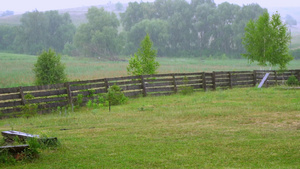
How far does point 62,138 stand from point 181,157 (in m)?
3.37

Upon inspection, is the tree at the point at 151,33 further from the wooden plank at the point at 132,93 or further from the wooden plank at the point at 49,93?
the wooden plank at the point at 49,93

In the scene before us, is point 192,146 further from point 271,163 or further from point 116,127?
point 116,127

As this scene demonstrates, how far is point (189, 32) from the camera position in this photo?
10775 cm

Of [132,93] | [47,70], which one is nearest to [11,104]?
[132,93]

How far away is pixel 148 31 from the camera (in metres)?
97.2

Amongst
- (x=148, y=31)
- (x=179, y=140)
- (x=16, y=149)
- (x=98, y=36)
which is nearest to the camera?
(x=16, y=149)

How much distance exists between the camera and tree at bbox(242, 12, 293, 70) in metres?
30.5

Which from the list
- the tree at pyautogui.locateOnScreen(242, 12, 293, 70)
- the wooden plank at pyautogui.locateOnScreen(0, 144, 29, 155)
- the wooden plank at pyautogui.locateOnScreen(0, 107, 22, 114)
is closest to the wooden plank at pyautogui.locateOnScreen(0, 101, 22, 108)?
the wooden plank at pyautogui.locateOnScreen(0, 107, 22, 114)

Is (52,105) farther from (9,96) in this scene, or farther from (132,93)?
(132,93)

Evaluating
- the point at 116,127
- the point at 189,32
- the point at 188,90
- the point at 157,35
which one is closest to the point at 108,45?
the point at 157,35

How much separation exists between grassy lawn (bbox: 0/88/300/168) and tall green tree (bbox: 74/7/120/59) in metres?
78.5

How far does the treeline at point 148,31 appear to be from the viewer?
9469 cm

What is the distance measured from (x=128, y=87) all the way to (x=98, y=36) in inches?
2787

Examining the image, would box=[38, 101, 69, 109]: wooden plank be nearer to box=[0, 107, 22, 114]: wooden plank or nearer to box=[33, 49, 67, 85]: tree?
box=[0, 107, 22, 114]: wooden plank
